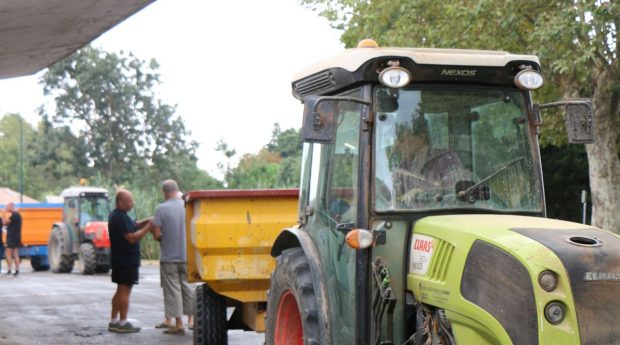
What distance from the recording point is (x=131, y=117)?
61.5 meters

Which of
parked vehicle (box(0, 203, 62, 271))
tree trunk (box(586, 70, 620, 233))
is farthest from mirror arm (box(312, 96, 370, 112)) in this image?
parked vehicle (box(0, 203, 62, 271))

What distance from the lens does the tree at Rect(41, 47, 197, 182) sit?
199ft

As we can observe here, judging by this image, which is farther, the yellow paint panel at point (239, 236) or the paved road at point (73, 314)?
the paved road at point (73, 314)

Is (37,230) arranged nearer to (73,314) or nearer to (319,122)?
(73,314)

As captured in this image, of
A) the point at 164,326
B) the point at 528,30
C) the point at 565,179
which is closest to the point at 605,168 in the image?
the point at 528,30

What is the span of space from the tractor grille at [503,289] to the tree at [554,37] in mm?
14537

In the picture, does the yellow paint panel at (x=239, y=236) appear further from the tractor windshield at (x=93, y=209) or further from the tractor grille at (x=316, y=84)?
the tractor windshield at (x=93, y=209)

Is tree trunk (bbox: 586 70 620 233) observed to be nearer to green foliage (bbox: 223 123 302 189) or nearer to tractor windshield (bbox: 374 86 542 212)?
green foliage (bbox: 223 123 302 189)

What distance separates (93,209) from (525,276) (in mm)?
23875

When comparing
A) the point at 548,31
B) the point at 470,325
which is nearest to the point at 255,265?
the point at 470,325

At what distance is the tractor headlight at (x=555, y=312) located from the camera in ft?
16.5

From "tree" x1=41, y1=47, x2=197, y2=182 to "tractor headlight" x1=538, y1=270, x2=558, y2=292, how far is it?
56.2 meters

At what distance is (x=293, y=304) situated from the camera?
282 inches

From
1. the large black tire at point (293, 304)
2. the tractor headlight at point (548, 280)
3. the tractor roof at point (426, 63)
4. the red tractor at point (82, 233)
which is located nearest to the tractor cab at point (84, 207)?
the red tractor at point (82, 233)
